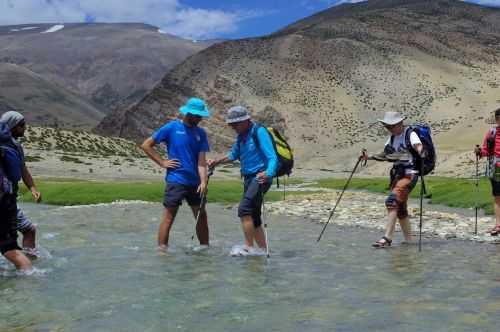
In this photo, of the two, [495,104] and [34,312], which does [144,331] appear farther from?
[495,104]

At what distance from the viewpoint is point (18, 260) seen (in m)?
8.47

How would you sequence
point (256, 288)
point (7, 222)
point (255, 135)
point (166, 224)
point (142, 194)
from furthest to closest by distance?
point (142, 194) → point (166, 224) → point (255, 135) → point (7, 222) → point (256, 288)

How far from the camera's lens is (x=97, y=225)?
1584cm

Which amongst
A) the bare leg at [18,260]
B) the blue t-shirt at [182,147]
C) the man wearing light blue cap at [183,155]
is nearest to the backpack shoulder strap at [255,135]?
the man wearing light blue cap at [183,155]

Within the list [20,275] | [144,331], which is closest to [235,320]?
[144,331]

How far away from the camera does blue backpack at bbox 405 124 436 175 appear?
→ 1132 centimetres

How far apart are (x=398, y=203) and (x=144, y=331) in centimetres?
708

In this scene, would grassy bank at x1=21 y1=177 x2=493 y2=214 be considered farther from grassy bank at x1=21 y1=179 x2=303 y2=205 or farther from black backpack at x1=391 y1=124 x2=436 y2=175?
black backpack at x1=391 y1=124 x2=436 y2=175

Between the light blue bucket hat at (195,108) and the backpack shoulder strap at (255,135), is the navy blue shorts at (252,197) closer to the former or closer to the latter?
the backpack shoulder strap at (255,135)

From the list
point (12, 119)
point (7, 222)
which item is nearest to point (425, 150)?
point (12, 119)

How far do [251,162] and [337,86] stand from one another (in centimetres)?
11550

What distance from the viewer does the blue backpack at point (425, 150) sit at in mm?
11320

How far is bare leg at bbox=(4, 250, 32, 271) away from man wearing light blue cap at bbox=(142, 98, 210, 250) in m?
2.83

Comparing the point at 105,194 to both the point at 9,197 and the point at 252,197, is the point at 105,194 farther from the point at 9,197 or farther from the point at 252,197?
the point at 9,197
